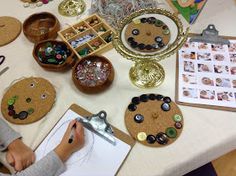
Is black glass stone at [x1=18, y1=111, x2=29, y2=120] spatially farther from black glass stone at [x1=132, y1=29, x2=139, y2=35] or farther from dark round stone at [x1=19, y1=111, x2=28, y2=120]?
black glass stone at [x1=132, y1=29, x2=139, y2=35]

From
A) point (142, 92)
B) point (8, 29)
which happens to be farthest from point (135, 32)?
point (8, 29)

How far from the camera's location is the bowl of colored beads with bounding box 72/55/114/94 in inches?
37.4

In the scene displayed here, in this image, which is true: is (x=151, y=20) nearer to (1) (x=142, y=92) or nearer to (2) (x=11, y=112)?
(1) (x=142, y=92)

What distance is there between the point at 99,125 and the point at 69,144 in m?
0.11

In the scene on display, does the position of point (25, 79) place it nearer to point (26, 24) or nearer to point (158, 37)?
point (26, 24)

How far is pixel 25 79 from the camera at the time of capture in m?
1.03

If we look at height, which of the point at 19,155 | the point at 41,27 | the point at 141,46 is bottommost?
the point at 19,155

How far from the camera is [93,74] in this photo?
0.99 metres

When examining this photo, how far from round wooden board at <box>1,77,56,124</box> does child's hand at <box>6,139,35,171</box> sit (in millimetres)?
88

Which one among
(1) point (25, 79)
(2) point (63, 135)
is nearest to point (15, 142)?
(2) point (63, 135)

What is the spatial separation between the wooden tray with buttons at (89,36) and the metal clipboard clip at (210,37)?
0.32m

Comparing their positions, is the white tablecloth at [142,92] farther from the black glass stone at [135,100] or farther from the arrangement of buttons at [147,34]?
the arrangement of buttons at [147,34]

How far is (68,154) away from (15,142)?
7.0 inches

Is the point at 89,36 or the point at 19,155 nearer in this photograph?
the point at 19,155
